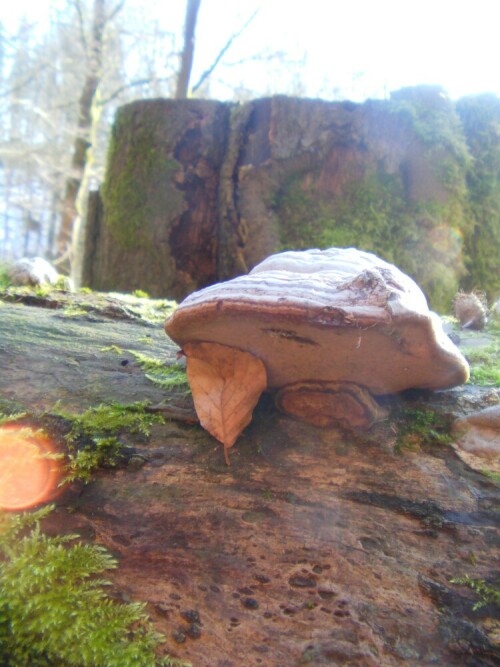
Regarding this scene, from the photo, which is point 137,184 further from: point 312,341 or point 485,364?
point 312,341

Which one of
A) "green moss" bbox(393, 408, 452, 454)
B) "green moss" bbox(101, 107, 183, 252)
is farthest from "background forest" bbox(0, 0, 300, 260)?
"green moss" bbox(393, 408, 452, 454)

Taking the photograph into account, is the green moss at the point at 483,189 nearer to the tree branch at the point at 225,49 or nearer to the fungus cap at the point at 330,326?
the fungus cap at the point at 330,326

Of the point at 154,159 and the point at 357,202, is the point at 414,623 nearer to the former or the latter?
the point at 357,202

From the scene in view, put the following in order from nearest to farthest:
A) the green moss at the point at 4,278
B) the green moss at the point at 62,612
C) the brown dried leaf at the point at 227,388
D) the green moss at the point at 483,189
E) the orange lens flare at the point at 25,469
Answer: the green moss at the point at 62,612, the orange lens flare at the point at 25,469, the brown dried leaf at the point at 227,388, the green moss at the point at 4,278, the green moss at the point at 483,189

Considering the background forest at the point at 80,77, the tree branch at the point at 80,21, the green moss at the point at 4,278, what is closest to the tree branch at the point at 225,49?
the background forest at the point at 80,77

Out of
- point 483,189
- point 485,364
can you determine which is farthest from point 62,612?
point 483,189

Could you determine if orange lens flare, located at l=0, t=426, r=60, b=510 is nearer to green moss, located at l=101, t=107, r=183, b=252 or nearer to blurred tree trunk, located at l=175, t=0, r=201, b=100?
green moss, located at l=101, t=107, r=183, b=252
